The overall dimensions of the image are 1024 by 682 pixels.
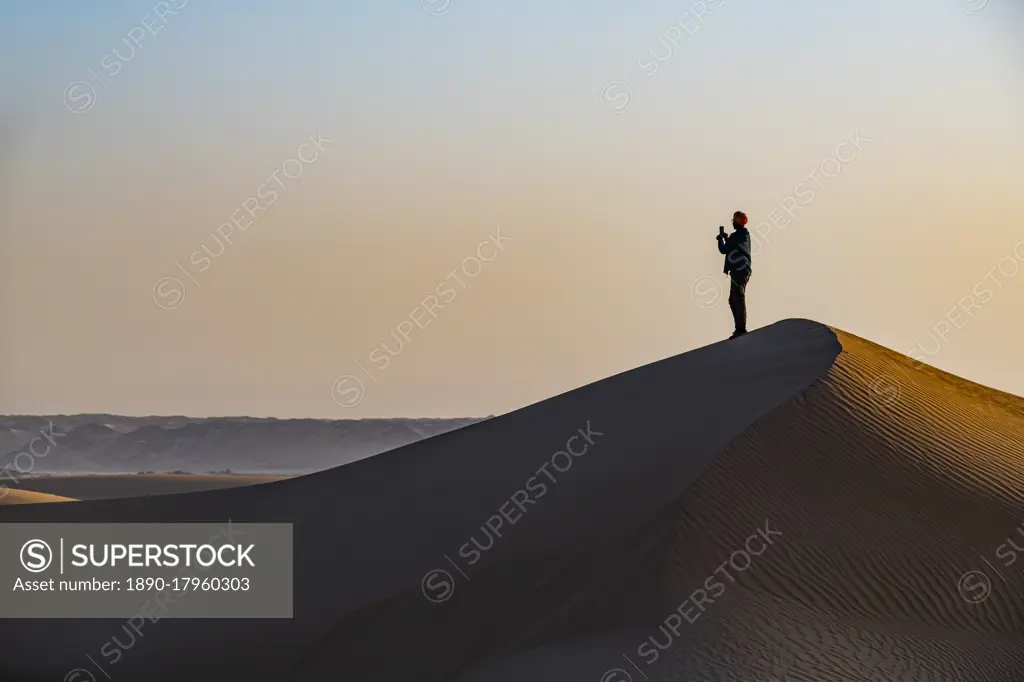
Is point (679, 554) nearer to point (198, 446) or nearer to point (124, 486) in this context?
point (124, 486)

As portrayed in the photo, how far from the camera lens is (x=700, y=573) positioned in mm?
12398

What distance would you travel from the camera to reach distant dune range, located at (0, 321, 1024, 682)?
11.8m

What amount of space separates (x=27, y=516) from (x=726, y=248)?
10174 mm

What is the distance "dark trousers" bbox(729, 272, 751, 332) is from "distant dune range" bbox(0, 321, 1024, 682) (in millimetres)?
1634

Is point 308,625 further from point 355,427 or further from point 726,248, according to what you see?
point 355,427

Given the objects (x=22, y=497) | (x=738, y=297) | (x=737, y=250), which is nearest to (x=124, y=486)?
(x=22, y=497)

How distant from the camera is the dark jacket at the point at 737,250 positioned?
17578 mm

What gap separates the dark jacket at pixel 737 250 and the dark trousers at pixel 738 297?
0.27 ft

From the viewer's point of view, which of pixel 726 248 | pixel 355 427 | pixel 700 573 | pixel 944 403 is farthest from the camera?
pixel 355 427

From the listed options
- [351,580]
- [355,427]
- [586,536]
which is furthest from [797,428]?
[355,427]

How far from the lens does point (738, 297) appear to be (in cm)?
1802

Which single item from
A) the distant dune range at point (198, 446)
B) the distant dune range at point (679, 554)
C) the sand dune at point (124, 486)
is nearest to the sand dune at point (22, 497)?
the distant dune range at point (679, 554)

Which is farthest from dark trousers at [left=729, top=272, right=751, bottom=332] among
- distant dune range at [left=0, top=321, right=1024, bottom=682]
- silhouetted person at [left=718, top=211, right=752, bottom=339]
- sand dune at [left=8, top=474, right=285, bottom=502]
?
sand dune at [left=8, top=474, right=285, bottom=502]

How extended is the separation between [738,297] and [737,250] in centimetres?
75
